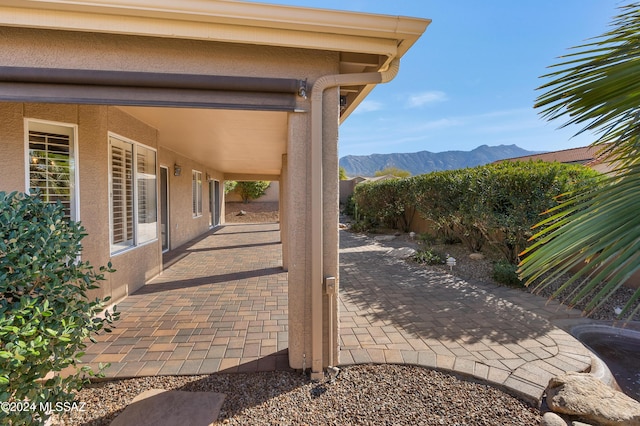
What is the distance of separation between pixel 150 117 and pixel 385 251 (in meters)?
7.58

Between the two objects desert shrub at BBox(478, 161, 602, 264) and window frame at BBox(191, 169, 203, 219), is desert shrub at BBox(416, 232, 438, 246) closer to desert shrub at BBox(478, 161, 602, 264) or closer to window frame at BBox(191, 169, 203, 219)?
desert shrub at BBox(478, 161, 602, 264)

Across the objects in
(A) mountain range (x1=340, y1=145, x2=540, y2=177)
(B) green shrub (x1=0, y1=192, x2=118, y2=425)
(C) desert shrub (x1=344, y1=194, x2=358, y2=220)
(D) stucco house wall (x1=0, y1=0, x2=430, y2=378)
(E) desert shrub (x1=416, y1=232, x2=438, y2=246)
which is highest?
(A) mountain range (x1=340, y1=145, x2=540, y2=177)

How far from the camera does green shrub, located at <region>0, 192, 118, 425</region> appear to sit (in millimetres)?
1820

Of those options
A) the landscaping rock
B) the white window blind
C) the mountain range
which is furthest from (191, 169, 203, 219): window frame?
the mountain range

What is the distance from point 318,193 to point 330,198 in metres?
0.16

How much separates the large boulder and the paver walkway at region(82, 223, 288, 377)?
258cm

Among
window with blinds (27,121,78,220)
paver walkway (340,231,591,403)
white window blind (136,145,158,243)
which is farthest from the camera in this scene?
white window blind (136,145,158,243)

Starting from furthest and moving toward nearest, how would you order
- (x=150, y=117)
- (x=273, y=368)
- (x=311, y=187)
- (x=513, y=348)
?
(x=150, y=117), (x=513, y=348), (x=273, y=368), (x=311, y=187)

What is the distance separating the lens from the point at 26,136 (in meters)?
3.82

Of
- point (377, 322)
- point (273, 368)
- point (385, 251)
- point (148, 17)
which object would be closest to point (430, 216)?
point (385, 251)

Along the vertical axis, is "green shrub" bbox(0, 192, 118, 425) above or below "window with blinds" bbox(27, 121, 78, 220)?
below

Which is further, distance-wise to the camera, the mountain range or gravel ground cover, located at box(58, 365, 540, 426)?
the mountain range

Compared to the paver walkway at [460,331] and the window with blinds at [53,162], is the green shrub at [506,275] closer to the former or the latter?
the paver walkway at [460,331]

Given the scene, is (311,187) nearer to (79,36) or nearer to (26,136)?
(79,36)
